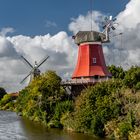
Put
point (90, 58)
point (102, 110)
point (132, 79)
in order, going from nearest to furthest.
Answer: point (102, 110) < point (132, 79) < point (90, 58)

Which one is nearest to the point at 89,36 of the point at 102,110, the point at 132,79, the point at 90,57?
the point at 90,57

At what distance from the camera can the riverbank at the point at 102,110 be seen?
42.0 m

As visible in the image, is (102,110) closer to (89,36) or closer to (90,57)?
(90,57)

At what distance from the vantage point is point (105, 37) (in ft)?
223

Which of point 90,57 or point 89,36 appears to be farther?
point 89,36

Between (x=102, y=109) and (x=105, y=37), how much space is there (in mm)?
23935

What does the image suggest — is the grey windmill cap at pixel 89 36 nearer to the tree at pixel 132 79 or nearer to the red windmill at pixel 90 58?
the red windmill at pixel 90 58

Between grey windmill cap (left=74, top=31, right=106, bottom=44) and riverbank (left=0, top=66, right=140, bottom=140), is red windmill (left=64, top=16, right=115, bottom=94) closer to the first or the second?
grey windmill cap (left=74, top=31, right=106, bottom=44)

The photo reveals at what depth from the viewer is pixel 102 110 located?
45.8 metres

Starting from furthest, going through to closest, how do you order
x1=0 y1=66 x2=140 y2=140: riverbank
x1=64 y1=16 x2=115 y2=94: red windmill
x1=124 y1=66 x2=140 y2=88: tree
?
x1=64 y1=16 x2=115 y2=94: red windmill, x1=124 y1=66 x2=140 y2=88: tree, x1=0 y1=66 x2=140 y2=140: riverbank

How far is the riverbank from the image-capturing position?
41969 millimetres

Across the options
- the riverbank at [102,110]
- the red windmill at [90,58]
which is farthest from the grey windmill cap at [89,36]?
the riverbank at [102,110]

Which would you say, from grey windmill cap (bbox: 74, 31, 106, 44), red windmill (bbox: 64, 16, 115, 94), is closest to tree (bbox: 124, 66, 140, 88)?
red windmill (bbox: 64, 16, 115, 94)

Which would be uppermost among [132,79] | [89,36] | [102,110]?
[89,36]
